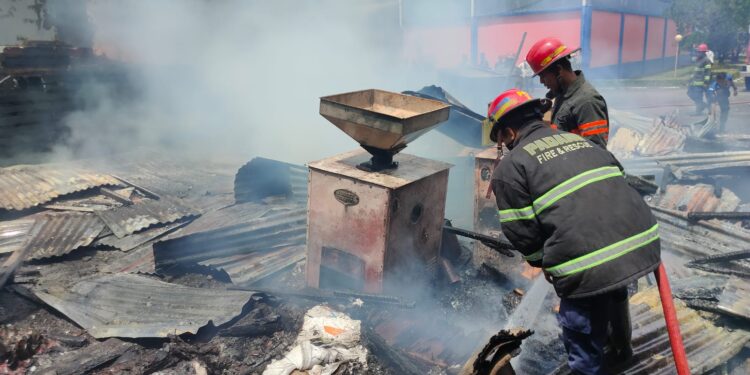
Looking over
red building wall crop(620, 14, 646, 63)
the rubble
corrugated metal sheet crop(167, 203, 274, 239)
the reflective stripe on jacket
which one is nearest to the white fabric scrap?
the rubble

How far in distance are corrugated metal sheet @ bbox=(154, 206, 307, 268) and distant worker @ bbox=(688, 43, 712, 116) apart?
12.2 metres

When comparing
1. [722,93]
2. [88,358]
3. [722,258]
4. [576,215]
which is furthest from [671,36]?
[88,358]

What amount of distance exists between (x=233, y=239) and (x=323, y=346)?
237 cm

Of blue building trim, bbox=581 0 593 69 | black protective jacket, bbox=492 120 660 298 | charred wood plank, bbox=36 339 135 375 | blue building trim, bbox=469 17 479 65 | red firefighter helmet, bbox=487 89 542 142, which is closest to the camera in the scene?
black protective jacket, bbox=492 120 660 298

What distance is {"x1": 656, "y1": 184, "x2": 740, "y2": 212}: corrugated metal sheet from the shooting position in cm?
669

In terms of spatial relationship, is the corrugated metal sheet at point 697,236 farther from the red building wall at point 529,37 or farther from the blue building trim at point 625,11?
the blue building trim at point 625,11

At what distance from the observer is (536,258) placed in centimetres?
282

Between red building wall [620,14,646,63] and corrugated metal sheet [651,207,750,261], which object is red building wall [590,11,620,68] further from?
corrugated metal sheet [651,207,750,261]

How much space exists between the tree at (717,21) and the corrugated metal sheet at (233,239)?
3123cm

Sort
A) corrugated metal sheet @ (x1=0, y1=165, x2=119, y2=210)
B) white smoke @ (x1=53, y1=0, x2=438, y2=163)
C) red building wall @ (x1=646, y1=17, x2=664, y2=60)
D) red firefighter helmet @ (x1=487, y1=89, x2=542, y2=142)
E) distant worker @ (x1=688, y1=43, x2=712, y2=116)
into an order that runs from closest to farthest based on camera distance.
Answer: red firefighter helmet @ (x1=487, y1=89, x2=542, y2=142)
corrugated metal sheet @ (x1=0, y1=165, x2=119, y2=210)
white smoke @ (x1=53, y1=0, x2=438, y2=163)
distant worker @ (x1=688, y1=43, x2=712, y2=116)
red building wall @ (x1=646, y1=17, x2=664, y2=60)

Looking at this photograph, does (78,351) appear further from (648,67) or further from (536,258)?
(648,67)

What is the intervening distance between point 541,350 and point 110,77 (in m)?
11.6

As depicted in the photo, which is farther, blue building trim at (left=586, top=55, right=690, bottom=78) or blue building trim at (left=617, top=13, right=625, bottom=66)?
blue building trim at (left=617, top=13, right=625, bottom=66)

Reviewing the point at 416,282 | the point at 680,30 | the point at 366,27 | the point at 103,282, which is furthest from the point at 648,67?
the point at 103,282
